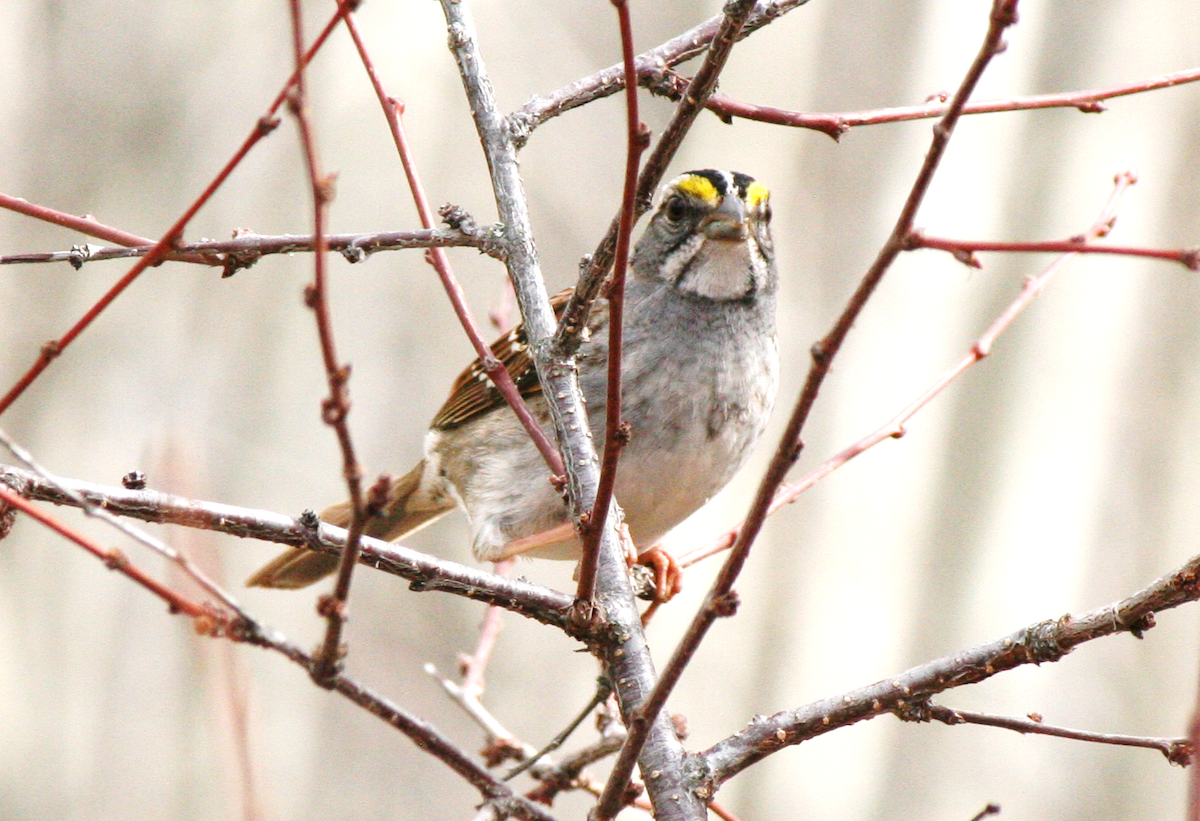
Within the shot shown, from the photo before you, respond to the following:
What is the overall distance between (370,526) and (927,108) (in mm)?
2576

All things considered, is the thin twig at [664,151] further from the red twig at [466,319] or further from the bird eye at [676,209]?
the bird eye at [676,209]

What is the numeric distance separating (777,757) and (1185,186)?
4.58 metres

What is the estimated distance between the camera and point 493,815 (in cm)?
190

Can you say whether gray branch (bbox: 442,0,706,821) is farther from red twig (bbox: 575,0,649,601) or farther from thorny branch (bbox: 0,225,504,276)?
red twig (bbox: 575,0,649,601)

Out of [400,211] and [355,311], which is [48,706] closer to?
[355,311]

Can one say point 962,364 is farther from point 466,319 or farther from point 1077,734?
point 466,319

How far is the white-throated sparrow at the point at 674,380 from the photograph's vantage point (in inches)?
138

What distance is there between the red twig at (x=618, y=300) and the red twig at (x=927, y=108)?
0.78 meters

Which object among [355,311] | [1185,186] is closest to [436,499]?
[355,311]

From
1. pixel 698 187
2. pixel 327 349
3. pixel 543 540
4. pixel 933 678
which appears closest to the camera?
pixel 327 349

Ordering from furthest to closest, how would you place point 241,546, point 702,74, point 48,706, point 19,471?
point 241,546 < point 48,706 < point 19,471 < point 702,74

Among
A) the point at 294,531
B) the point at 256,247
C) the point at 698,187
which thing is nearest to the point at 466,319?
the point at 256,247

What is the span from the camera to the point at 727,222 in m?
3.57

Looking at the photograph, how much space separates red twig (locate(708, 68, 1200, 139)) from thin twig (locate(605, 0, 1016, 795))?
90cm
